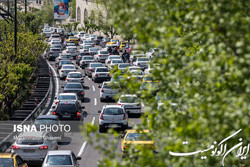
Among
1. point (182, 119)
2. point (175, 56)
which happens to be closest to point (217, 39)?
point (175, 56)

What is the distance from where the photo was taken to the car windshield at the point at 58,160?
1602 centimetres

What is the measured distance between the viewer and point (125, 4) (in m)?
7.61

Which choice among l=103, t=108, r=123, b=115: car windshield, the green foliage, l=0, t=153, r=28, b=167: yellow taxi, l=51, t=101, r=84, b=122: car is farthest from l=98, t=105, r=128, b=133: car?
l=0, t=153, r=28, b=167: yellow taxi

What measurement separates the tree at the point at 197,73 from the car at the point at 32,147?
11077mm

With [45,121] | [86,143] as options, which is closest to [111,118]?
[86,143]

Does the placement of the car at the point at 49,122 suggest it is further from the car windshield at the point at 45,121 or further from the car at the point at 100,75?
the car at the point at 100,75

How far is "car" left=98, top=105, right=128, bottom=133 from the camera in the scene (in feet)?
84.4

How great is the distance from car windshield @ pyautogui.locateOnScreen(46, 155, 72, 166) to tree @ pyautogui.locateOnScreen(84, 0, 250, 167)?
26.5ft

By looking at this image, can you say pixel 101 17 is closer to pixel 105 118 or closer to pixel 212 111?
pixel 105 118

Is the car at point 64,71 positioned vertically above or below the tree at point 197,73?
below

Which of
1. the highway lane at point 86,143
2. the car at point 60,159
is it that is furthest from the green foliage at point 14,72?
the car at point 60,159

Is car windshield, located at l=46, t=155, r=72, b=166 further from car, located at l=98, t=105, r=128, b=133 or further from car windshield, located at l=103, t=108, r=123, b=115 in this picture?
car windshield, located at l=103, t=108, r=123, b=115

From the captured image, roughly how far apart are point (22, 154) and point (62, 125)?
17.4ft

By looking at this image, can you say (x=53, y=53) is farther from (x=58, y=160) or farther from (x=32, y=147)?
(x=58, y=160)
